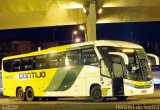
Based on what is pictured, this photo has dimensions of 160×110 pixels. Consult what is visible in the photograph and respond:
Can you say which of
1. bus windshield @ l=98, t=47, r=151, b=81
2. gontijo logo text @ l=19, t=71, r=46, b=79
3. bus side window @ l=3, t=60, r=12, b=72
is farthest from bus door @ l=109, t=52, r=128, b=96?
bus side window @ l=3, t=60, r=12, b=72

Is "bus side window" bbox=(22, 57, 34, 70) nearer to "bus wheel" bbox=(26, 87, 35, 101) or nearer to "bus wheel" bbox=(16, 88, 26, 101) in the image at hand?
"bus wheel" bbox=(26, 87, 35, 101)

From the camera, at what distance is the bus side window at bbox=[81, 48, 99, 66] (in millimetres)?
22812

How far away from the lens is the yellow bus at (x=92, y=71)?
879 inches

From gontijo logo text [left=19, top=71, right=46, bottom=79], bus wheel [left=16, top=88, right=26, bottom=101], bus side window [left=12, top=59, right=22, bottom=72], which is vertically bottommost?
bus wheel [left=16, top=88, right=26, bottom=101]

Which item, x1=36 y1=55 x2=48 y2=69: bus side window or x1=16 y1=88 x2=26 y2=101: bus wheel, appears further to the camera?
x1=16 y1=88 x2=26 y2=101: bus wheel

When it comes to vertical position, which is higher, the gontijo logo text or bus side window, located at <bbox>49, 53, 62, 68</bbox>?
bus side window, located at <bbox>49, 53, 62, 68</bbox>

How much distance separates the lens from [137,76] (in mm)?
22422

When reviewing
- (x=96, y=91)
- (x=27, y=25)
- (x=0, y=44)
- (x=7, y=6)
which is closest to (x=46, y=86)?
(x=96, y=91)

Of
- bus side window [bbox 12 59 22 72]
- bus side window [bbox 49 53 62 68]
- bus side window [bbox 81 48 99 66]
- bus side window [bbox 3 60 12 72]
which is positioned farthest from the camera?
bus side window [bbox 3 60 12 72]

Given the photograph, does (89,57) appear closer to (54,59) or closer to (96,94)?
(96,94)

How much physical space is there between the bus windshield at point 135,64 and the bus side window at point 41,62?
4.87 m

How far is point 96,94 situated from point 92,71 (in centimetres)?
117

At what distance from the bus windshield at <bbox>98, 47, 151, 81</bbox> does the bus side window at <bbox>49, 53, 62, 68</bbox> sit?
346cm

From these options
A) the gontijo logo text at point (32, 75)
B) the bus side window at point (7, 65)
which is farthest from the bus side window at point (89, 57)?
the bus side window at point (7, 65)
